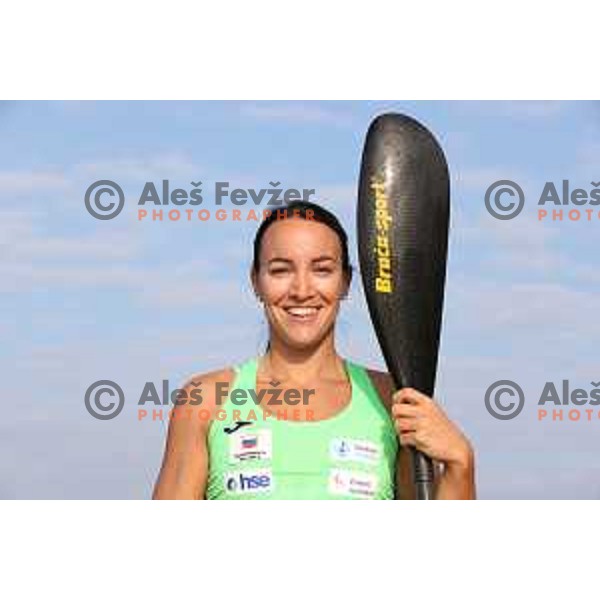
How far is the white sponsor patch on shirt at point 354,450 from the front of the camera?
7.07 feet

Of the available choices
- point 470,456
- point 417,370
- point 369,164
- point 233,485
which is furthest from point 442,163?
point 233,485

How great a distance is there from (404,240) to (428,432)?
420 millimetres

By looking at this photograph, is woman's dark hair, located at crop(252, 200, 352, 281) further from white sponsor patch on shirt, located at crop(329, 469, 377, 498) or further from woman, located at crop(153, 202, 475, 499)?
white sponsor patch on shirt, located at crop(329, 469, 377, 498)

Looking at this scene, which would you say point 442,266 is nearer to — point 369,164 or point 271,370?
point 369,164

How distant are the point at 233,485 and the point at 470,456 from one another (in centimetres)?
48

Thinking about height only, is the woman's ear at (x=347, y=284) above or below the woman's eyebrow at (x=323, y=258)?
Result: below

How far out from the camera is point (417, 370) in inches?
89.7

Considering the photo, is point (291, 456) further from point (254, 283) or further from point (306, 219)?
point (306, 219)

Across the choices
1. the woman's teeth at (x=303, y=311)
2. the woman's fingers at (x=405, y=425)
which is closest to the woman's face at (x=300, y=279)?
the woman's teeth at (x=303, y=311)

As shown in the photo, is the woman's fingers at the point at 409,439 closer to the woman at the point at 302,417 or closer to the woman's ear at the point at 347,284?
the woman at the point at 302,417

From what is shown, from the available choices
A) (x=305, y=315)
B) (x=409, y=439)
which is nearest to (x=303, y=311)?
(x=305, y=315)

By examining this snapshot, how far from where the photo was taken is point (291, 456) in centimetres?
215
